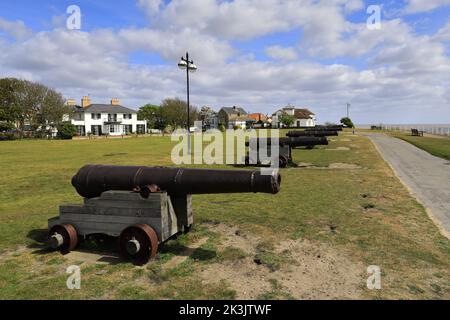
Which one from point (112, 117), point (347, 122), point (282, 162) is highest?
point (112, 117)

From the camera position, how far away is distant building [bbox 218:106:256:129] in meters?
111

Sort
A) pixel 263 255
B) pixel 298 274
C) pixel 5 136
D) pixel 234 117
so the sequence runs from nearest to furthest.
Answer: pixel 298 274 < pixel 263 255 < pixel 5 136 < pixel 234 117

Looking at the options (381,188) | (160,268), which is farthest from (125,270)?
(381,188)

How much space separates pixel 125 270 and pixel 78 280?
25.4 inches

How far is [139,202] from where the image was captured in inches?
219

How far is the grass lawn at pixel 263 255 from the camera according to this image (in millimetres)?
4543

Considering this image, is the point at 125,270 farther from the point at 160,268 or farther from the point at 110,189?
the point at 110,189

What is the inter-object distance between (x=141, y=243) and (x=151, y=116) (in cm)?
8980

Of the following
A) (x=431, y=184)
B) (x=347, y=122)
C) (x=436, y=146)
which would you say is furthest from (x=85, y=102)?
(x=431, y=184)

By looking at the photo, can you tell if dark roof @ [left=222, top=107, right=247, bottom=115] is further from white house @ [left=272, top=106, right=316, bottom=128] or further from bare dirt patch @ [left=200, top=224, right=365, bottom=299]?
bare dirt patch @ [left=200, top=224, right=365, bottom=299]

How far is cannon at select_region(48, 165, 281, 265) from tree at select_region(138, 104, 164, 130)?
8106cm

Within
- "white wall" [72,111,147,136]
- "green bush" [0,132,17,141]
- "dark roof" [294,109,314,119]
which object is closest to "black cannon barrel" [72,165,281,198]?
"green bush" [0,132,17,141]

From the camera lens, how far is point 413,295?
4.36m

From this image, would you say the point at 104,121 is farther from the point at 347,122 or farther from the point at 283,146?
the point at 283,146
